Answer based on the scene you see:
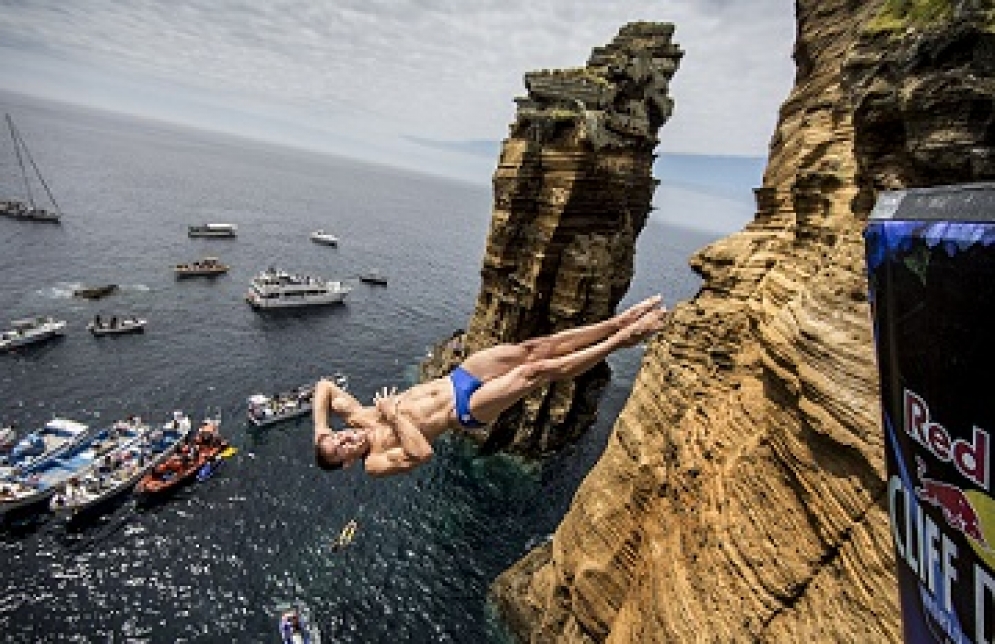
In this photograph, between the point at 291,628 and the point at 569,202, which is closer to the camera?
the point at 291,628

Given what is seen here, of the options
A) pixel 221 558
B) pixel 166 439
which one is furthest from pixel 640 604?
pixel 166 439

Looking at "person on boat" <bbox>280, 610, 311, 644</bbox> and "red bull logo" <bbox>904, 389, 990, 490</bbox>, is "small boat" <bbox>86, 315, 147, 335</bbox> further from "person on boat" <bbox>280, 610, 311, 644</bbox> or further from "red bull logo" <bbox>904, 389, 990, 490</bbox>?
"red bull logo" <bbox>904, 389, 990, 490</bbox>

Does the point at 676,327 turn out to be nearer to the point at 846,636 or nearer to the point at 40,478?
the point at 846,636

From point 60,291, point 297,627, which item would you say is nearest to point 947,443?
point 297,627

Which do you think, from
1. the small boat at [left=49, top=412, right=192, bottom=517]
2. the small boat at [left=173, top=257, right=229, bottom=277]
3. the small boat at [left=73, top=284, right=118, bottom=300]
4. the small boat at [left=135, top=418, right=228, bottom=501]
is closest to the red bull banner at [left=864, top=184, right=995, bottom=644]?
the small boat at [left=135, top=418, right=228, bottom=501]

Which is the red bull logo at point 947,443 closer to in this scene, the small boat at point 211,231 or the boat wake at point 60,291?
the boat wake at point 60,291

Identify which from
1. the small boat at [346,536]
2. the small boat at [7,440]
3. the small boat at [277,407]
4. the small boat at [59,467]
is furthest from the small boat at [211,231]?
the small boat at [346,536]

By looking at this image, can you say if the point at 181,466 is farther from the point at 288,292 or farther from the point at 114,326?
the point at 288,292
